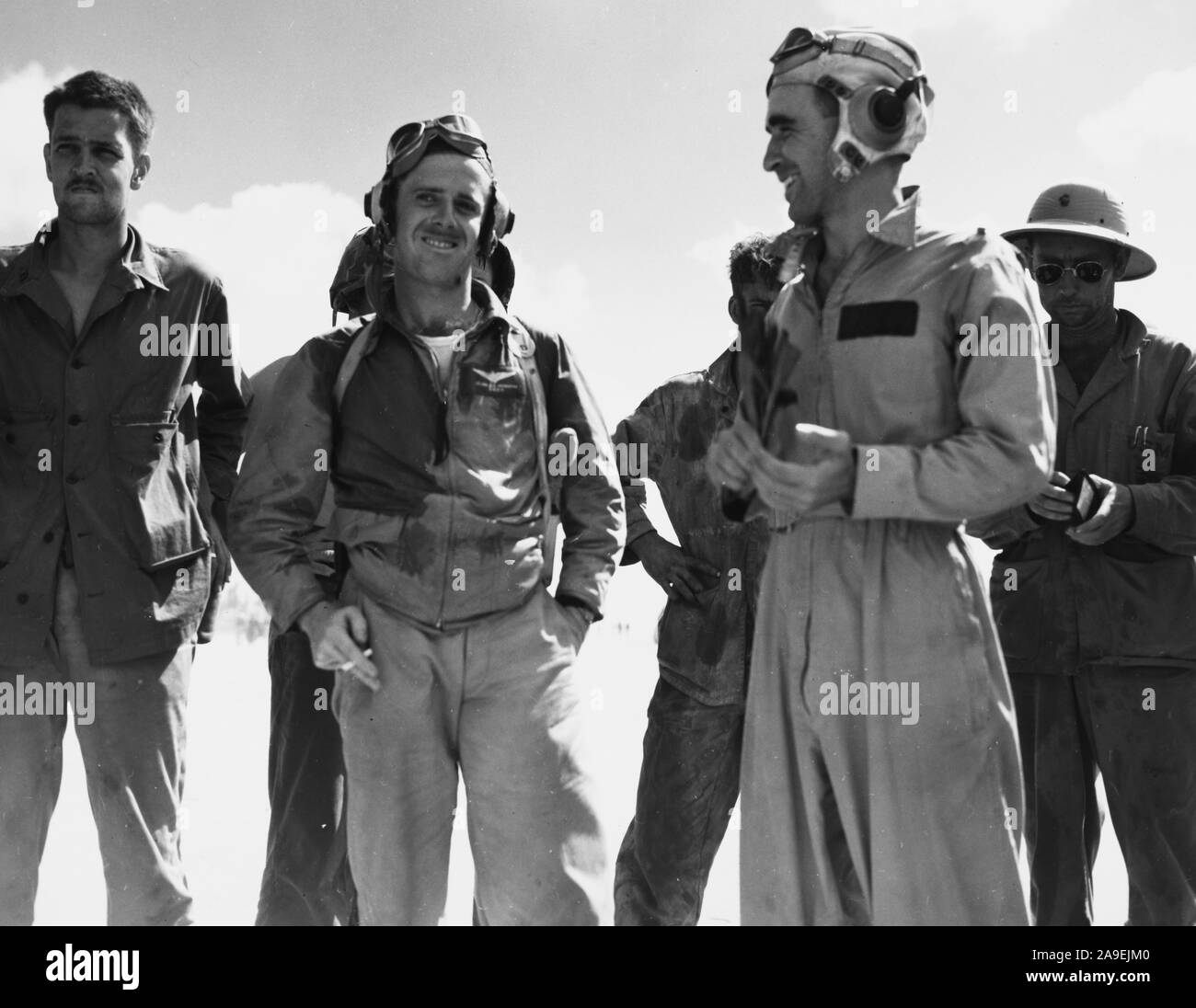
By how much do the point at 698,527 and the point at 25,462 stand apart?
238cm

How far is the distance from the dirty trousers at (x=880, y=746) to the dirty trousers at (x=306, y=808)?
204 cm

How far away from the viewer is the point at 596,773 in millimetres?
4305

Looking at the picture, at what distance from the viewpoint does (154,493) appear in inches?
189

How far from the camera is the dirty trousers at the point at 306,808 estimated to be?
5.27m

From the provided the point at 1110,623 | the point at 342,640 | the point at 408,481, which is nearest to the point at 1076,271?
the point at 1110,623

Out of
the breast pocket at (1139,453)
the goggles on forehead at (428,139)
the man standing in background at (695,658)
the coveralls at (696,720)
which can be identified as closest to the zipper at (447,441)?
the goggles on forehead at (428,139)

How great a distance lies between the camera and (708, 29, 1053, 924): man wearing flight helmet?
11.5 feet

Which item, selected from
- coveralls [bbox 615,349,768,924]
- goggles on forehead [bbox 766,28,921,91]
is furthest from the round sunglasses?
goggles on forehead [bbox 766,28,921,91]

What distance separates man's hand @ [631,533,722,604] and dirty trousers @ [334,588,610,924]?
1.53 metres

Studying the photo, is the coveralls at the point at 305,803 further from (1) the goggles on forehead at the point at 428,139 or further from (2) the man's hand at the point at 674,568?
(2) the man's hand at the point at 674,568

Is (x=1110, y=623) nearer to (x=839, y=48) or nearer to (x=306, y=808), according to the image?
(x=839, y=48)

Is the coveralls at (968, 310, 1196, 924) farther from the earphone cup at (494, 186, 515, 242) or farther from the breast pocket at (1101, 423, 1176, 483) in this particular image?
the earphone cup at (494, 186, 515, 242)
